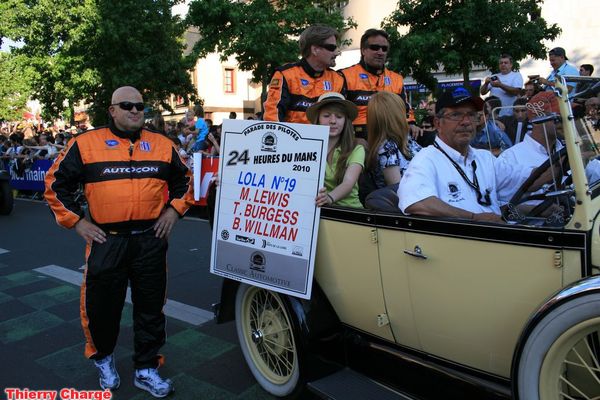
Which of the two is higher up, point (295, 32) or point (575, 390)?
point (295, 32)

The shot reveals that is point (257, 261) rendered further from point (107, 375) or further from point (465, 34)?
point (465, 34)

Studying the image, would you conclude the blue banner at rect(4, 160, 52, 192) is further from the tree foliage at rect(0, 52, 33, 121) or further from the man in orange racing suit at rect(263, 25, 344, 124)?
the man in orange racing suit at rect(263, 25, 344, 124)

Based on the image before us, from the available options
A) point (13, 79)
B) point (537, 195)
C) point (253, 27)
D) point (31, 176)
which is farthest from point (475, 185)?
point (13, 79)

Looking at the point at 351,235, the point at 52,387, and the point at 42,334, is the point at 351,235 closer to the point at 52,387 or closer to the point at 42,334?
the point at 52,387

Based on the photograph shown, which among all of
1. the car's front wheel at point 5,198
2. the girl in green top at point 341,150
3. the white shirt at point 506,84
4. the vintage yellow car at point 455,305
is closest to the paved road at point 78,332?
the vintage yellow car at point 455,305

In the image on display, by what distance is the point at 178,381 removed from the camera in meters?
3.32

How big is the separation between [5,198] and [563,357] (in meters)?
11.5

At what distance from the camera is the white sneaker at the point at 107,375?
3.20m

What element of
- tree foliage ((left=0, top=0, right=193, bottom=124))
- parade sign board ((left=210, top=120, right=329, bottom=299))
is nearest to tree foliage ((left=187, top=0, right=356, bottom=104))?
→ tree foliage ((left=0, top=0, right=193, bottom=124))

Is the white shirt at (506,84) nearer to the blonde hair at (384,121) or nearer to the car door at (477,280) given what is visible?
the blonde hair at (384,121)

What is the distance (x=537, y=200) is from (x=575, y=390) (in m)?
0.84

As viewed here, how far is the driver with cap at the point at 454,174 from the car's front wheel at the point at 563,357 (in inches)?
25.6

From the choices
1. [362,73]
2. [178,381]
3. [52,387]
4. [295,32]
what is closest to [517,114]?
[362,73]

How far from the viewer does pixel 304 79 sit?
13.0 feet
